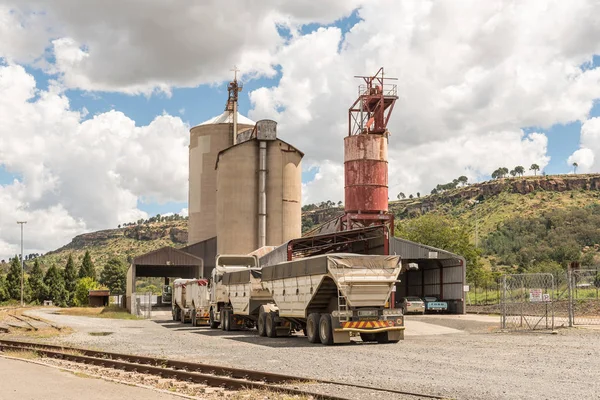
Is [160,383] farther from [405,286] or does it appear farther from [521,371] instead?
[405,286]

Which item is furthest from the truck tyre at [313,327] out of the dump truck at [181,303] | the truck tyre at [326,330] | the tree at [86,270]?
the tree at [86,270]

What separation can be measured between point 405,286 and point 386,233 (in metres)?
19.2

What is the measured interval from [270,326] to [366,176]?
2454 cm

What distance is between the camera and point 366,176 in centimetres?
5181

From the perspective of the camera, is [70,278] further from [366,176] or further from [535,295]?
[535,295]

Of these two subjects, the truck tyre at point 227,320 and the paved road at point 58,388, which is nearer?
the paved road at point 58,388

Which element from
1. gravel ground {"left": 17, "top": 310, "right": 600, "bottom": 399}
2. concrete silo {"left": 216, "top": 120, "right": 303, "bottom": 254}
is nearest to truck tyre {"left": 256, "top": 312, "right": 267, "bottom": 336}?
gravel ground {"left": 17, "top": 310, "right": 600, "bottom": 399}

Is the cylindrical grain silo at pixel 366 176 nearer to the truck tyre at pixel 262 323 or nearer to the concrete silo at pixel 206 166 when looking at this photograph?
the truck tyre at pixel 262 323

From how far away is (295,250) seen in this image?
147ft

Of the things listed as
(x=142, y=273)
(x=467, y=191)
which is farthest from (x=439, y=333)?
(x=467, y=191)

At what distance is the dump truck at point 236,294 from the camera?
31.3 metres

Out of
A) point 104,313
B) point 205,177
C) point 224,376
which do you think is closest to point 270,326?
point 224,376

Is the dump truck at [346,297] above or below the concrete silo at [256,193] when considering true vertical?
below

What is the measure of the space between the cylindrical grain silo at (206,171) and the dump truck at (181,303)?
27.3m
